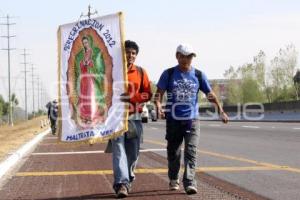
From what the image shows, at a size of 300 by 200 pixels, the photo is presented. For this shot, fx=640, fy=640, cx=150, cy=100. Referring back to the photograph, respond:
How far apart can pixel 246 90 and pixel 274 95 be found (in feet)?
28.3

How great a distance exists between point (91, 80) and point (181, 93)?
120 centimetres

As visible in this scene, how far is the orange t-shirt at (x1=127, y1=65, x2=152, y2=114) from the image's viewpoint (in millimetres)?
8281

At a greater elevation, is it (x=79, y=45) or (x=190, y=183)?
(x=79, y=45)

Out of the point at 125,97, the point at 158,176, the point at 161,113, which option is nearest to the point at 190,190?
the point at 161,113

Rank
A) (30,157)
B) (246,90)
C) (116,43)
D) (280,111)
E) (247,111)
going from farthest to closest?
(246,90)
(247,111)
(280,111)
(30,157)
(116,43)

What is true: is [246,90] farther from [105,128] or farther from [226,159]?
[105,128]

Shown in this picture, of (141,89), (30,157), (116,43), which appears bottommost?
(30,157)

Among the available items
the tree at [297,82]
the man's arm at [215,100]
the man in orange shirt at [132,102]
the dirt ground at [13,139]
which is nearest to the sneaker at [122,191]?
the man in orange shirt at [132,102]

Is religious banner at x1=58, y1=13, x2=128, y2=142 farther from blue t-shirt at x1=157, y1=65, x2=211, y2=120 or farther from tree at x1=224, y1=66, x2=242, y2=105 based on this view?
tree at x1=224, y1=66, x2=242, y2=105

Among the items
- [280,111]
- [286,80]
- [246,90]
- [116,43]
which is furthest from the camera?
[246,90]

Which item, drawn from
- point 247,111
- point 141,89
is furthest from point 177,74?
point 247,111

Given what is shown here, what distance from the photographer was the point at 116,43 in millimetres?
8344

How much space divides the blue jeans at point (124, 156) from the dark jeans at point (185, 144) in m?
0.48

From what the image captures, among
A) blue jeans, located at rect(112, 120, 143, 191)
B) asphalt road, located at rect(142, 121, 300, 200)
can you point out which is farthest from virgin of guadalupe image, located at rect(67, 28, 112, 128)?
asphalt road, located at rect(142, 121, 300, 200)
